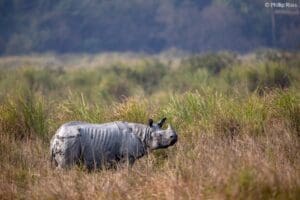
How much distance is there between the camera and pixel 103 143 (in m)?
10.2

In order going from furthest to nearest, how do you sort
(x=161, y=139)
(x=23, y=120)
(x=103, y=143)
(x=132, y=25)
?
(x=132, y=25) → (x=23, y=120) → (x=161, y=139) → (x=103, y=143)

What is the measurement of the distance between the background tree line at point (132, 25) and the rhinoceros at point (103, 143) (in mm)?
44685

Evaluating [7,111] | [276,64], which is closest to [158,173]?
[7,111]

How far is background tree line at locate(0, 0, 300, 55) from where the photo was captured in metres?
56.3

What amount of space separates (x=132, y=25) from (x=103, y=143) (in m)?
50.3

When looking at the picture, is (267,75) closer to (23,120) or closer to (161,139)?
(23,120)

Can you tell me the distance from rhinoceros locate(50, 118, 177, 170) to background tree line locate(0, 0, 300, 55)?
4468 cm

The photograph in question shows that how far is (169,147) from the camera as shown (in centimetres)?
1143

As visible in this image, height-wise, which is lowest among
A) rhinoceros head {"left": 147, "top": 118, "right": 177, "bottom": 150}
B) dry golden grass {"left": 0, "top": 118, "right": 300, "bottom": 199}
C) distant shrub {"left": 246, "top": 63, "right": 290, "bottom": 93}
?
distant shrub {"left": 246, "top": 63, "right": 290, "bottom": 93}

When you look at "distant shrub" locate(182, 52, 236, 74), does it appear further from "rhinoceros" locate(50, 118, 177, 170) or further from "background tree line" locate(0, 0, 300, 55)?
"background tree line" locate(0, 0, 300, 55)

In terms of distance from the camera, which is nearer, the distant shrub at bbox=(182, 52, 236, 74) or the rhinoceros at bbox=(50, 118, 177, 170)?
the rhinoceros at bbox=(50, 118, 177, 170)

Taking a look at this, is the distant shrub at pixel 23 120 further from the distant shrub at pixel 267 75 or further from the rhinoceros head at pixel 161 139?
the distant shrub at pixel 267 75

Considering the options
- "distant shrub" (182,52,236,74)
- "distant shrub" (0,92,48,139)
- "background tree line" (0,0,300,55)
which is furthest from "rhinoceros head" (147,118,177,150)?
"background tree line" (0,0,300,55)

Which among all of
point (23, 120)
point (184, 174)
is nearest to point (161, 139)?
point (184, 174)
